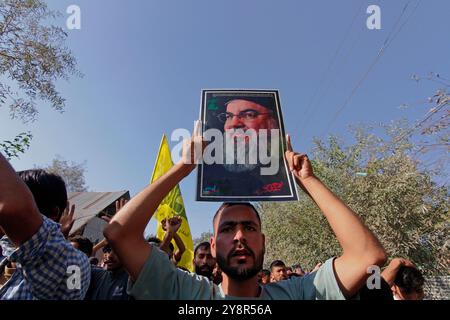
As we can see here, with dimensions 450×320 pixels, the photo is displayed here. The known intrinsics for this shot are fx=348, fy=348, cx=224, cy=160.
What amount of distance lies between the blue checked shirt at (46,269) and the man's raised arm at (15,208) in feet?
0.13

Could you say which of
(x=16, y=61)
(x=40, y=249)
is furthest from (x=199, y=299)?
(x=16, y=61)

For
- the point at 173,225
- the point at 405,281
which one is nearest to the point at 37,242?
the point at 173,225

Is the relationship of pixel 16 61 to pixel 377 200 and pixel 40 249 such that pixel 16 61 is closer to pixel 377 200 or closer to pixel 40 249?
pixel 40 249

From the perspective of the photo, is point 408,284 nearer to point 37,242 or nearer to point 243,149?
point 243,149

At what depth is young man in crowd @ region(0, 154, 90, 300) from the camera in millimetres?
1293

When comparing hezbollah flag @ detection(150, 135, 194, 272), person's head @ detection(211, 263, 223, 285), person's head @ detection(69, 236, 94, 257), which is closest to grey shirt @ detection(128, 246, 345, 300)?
person's head @ detection(69, 236, 94, 257)

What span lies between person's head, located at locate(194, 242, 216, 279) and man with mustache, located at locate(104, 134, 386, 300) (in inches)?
95.2

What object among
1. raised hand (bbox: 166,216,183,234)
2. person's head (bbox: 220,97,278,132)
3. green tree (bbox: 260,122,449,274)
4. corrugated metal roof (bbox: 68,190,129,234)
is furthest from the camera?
corrugated metal roof (bbox: 68,190,129,234)

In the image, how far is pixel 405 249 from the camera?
1425 cm

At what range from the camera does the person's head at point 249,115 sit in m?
2.40

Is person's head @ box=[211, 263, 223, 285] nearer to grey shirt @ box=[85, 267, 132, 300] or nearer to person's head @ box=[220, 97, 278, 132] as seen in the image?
grey shirt @ box=[85, 267, 132, 300]

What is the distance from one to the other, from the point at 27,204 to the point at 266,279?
238 inches

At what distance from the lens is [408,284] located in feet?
10.3

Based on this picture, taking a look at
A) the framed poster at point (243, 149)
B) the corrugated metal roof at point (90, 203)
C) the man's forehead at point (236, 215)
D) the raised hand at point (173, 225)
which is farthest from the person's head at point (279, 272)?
the corrugated metal roof at point (90, 203)
